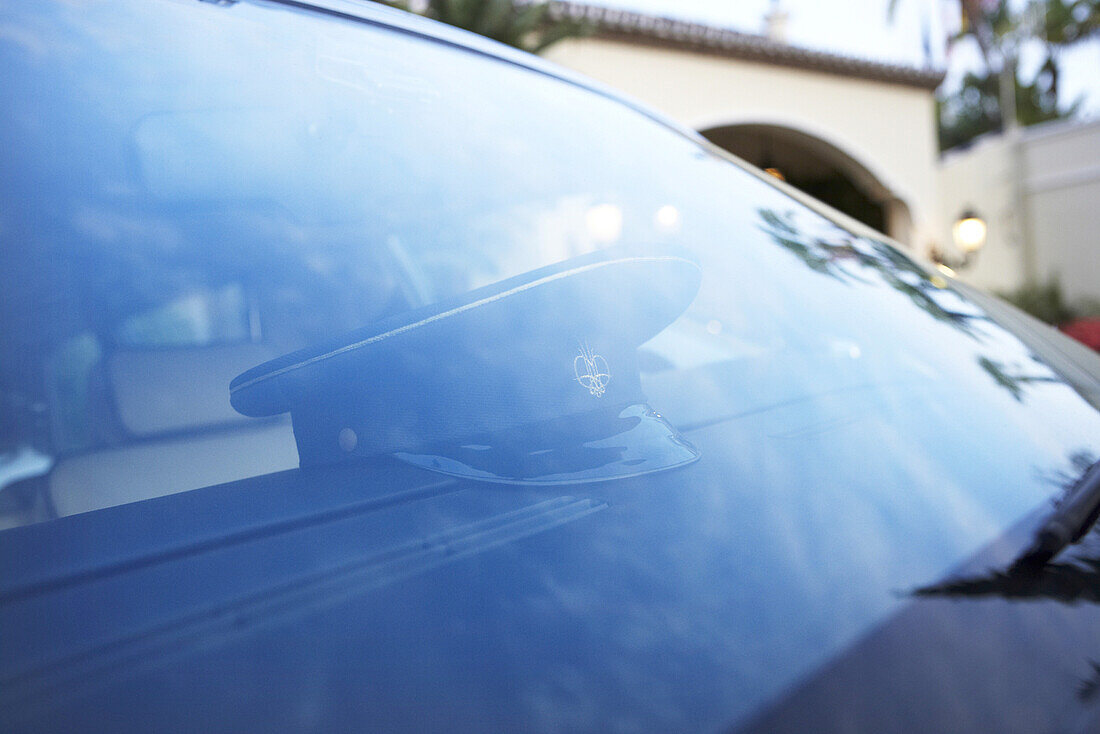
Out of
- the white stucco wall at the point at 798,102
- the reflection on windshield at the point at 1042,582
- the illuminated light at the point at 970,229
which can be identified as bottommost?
the illuminated light at the point at 970,229

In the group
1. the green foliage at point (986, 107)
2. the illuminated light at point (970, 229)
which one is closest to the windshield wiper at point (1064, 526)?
the illuminated light at point (970, 229)

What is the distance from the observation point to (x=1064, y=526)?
1.91 ft

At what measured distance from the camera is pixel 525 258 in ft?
2.64

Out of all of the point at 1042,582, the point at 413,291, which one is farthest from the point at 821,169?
the point at 1042,582

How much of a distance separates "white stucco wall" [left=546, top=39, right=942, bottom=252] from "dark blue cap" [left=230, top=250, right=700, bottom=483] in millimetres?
7905

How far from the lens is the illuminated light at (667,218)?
89 centimetres

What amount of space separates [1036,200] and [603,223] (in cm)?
1560

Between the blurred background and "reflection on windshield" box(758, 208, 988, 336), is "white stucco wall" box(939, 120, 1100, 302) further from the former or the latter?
"reflection on windshield" box(758, 208, 988, 336)

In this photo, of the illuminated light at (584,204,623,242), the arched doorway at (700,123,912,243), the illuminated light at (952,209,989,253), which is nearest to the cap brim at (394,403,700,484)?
the illuminated light at (584,204,623,242)

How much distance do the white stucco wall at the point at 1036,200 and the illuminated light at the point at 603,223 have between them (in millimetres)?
14355

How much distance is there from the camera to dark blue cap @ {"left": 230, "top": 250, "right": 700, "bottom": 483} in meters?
0.58

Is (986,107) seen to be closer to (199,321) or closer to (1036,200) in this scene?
(1036,200)

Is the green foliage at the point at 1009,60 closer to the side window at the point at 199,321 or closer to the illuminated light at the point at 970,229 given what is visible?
the illuminated light at the point at 970,229

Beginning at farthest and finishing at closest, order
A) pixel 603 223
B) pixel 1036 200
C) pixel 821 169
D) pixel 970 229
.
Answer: pixel 1036 200 → pixel 821 169 → pixel 970 229 → pixel 603 223
